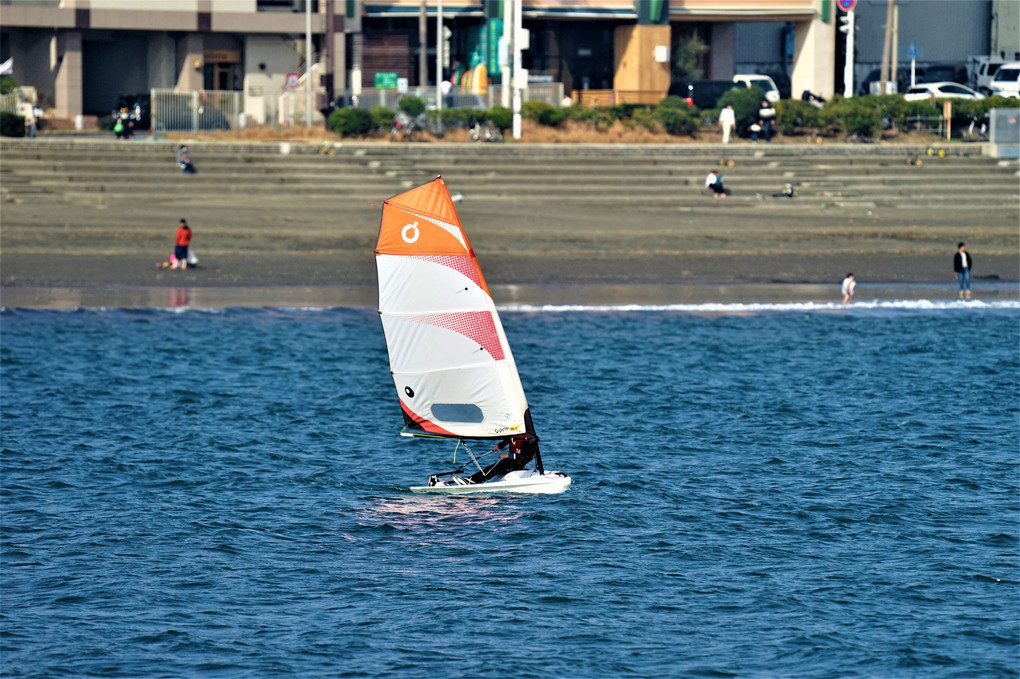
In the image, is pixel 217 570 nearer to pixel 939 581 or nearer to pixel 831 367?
pixel 939 581

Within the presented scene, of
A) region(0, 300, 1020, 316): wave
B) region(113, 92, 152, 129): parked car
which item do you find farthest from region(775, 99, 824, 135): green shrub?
region(113, 92, 152, 129): parked car

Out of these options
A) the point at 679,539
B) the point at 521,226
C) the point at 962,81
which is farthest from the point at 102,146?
the point at 962,81

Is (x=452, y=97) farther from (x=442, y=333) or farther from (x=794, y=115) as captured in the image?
(x=442, y=333)

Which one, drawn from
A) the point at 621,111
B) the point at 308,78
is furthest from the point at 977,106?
the point at 308,78

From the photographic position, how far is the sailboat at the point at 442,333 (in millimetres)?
20344

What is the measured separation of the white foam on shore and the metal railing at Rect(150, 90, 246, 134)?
77.0ft

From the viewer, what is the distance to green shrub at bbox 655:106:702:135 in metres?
53.9

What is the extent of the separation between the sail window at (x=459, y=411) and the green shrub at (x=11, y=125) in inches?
1369

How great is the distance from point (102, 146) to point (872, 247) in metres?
26.9

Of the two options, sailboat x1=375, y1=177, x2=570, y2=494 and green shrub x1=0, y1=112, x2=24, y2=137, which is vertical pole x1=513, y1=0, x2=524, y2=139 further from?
sailboat x1=375, y1=177, x2=570, y2=494

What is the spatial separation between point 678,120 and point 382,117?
38.5 ft

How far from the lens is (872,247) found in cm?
4375

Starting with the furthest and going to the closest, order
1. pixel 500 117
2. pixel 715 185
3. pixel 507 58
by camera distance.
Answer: pixel 507 58 < pixel 500 117 < pixel 715 185

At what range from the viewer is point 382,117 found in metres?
52.6
